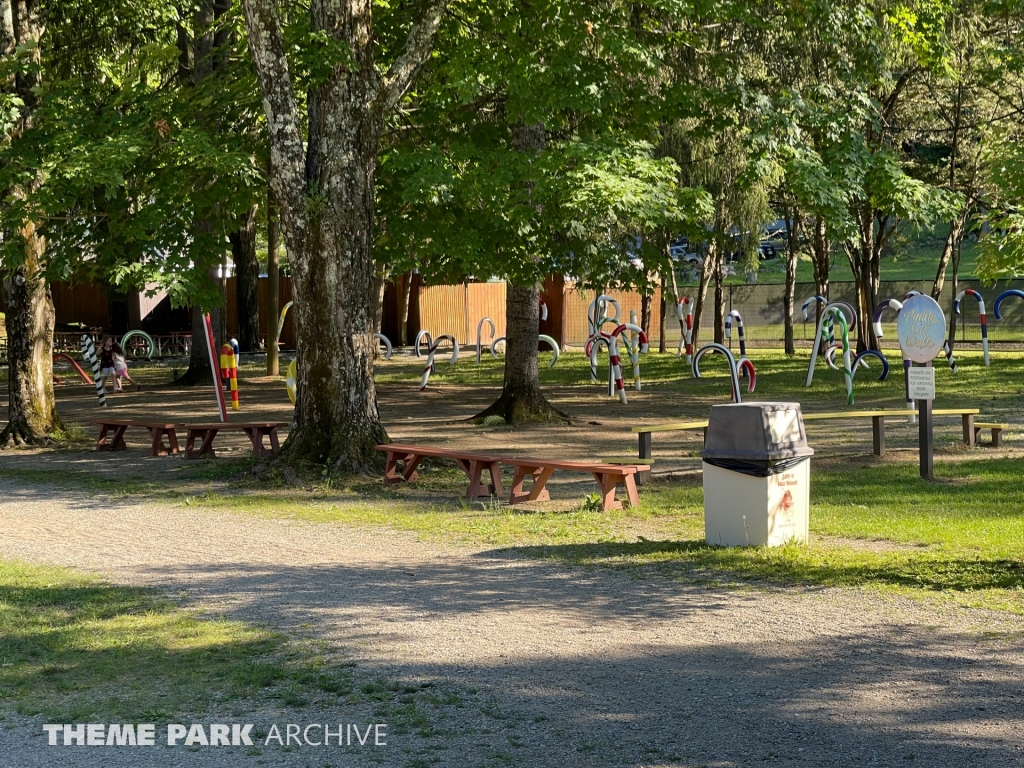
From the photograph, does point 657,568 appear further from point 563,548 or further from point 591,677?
point 591,677

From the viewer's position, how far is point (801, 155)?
13734mm

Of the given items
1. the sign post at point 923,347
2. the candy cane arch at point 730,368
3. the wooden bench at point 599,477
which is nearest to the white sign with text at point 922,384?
the sign post at point 923,347

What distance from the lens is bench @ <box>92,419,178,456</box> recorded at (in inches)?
602

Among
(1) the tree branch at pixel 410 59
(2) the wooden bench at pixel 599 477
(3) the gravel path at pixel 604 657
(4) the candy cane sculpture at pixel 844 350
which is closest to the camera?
(3) the gravel path at pixel 604 657

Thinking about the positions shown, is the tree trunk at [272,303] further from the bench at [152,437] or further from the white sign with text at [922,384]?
the white sign with text at [922,384]

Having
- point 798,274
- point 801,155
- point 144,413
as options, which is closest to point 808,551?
point 801,155

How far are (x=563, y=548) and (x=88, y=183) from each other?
6.99m

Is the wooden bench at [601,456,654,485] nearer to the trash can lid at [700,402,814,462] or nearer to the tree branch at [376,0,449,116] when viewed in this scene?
the trash can lid at [700,402,814,462]

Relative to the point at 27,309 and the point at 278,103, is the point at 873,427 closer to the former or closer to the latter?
the point at 278,103

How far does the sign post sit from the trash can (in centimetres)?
354

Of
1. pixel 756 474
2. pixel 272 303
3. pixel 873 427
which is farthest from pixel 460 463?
pixel 272 303

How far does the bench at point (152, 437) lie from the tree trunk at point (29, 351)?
960 millimetres

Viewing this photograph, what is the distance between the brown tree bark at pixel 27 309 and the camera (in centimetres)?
1583

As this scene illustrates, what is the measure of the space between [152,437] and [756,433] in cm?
983
